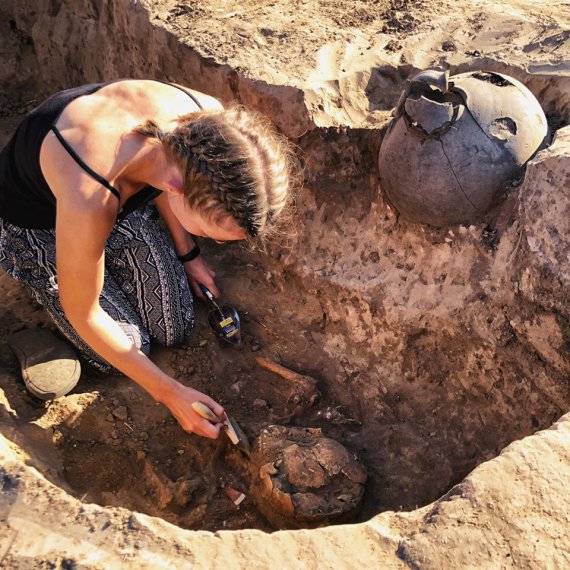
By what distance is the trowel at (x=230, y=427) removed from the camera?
7.00 ft

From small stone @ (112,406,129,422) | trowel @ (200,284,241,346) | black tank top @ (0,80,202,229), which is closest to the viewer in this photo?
black tank top @ (0,80,202,229)

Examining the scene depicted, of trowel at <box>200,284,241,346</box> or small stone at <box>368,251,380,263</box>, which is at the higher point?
small stone at <box>368,251,380,263</box>

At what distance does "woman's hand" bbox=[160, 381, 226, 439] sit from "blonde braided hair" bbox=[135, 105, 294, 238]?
2.12ft

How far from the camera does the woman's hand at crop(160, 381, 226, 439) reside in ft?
7.06

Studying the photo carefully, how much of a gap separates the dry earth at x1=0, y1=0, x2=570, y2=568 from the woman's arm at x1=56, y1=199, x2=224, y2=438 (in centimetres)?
36

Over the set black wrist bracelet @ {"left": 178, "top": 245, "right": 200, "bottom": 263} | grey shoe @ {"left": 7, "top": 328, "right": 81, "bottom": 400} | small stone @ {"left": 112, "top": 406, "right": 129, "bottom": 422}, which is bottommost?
small stone @ {"left": 112, "top": 406, "right": 129, "bottom": 422}

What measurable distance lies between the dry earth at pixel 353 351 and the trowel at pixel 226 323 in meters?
0.08

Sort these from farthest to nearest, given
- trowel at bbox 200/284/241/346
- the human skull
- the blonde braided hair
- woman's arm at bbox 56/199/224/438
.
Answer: trowel at bbox 200/284/241/346, the human skull, woman's arm at bbox 56/199/224/438, the blonde braided hair

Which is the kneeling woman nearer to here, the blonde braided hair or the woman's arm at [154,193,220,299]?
the blonde braided hair

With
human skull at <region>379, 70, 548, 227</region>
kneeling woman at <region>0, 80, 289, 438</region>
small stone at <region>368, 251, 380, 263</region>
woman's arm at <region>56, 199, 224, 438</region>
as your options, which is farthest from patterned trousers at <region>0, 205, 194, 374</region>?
human skull at <region>379, 70, 548, 227</region>

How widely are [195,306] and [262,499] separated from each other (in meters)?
1.09

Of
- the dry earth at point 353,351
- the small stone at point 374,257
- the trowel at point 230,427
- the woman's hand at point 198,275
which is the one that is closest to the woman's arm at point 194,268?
the woman's hand at point 198,275

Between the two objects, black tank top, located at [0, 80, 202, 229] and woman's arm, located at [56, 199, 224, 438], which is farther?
black tank top, located at [0, 80, 202, 229]

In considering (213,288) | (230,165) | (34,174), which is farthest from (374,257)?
(34,174)
